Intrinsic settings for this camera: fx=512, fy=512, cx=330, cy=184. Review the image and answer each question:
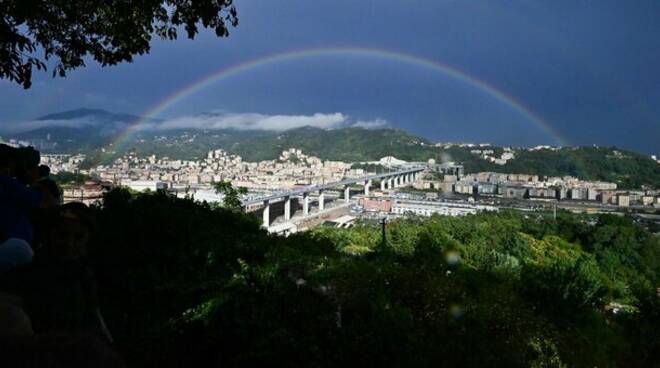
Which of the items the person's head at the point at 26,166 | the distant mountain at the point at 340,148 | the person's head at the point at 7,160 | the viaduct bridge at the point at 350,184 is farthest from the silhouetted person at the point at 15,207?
the distant mountain at the point at 340,148

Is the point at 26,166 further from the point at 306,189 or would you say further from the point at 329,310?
the point at 306,189

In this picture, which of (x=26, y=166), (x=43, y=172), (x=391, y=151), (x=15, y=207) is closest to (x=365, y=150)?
(x=391, y=151)

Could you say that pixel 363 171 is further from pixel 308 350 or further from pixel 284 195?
pixel 308 350

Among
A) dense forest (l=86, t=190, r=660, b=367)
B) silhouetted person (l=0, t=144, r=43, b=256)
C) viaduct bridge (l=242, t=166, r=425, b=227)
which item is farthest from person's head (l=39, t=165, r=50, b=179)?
viaduct bridge (l=242, t=166, r=425, b=227)

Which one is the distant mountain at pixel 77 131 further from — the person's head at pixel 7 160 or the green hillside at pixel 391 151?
the person's head at pixel 7 160

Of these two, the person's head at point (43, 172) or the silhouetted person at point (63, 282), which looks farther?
the person's head at point (43, 172)

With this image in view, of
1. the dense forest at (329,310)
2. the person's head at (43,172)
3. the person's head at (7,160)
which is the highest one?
the person's head at (7,160)

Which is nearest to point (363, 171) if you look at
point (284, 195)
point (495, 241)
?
point (284, 195)

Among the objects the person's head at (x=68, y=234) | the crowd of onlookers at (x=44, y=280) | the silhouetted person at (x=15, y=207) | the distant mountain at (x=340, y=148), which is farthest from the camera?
the distant mountain at (x=340, y=148)
